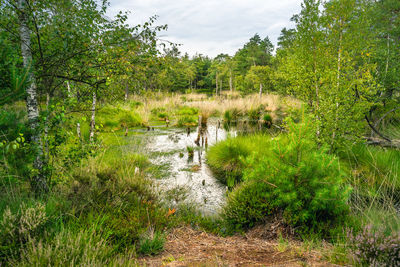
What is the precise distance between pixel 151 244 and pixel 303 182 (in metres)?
Answer: 2.02

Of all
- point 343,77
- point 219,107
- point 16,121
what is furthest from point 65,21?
point 219,107

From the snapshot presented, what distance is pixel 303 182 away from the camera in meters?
2.90

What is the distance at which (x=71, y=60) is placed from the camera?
304 centimetres

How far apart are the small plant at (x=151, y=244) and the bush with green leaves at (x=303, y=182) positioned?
1.41 m

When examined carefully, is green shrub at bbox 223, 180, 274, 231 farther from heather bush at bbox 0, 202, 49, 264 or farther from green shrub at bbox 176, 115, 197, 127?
green shrub at bbox 176, 115, 197, 127

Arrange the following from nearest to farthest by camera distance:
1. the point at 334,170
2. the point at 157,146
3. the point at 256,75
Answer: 1. the point at 334,170
2. the point at 157,146
3. the point at 256,75

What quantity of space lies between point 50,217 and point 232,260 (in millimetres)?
1949

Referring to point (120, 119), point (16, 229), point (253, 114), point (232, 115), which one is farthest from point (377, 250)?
point (253, 114)

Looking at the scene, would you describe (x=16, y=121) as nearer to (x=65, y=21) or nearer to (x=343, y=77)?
(x=65, y=21)

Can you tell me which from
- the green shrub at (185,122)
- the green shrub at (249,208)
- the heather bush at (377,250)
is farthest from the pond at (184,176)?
the green shrub at (185,122)

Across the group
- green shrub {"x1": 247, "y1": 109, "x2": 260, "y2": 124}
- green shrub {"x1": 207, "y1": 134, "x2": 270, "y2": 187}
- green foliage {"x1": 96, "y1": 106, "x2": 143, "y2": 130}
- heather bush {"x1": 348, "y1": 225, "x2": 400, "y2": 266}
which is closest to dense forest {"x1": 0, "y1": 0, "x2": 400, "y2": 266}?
heather bush {"x1": 348, "y1": 225, "x2": 400, "y2": 266}

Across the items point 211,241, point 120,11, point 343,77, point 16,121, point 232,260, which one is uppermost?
point 120,11

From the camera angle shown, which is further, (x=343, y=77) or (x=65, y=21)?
(x=343, y=77)

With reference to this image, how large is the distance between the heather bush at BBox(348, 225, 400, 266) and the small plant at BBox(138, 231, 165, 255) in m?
1.96
